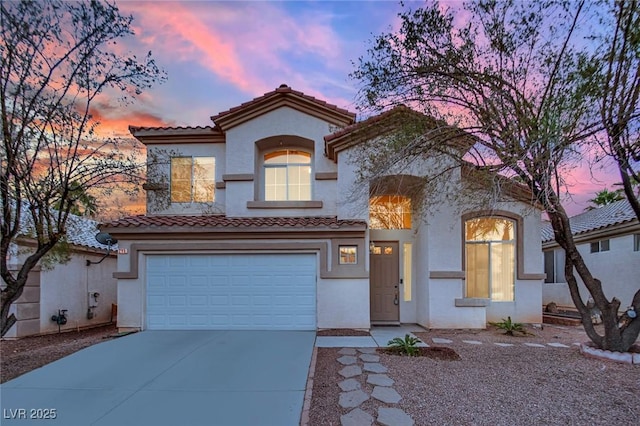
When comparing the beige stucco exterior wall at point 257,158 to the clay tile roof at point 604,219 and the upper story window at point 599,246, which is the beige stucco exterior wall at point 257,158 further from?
the upper story window at point 599,246

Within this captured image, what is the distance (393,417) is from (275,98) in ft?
32.6

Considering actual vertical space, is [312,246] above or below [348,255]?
above

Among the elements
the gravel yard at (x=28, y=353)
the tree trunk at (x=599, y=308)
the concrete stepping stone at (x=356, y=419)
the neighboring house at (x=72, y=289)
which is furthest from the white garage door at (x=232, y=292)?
the tree trunk at (x=599, y=308)

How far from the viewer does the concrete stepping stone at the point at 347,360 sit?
267 inches

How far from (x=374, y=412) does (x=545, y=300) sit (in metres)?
14.3

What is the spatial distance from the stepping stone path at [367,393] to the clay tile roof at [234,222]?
12.1ft

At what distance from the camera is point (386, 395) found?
5.09 m

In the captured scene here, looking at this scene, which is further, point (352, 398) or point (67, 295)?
point (67, 295)

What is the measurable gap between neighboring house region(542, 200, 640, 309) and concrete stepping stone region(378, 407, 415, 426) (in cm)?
1164

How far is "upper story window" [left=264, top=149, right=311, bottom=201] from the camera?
12117mm

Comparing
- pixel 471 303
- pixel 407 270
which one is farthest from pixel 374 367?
pixel 407 270

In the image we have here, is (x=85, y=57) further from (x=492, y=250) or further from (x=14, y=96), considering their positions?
(x=492, y=250)

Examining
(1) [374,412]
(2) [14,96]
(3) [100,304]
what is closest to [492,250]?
(1) [374,412]

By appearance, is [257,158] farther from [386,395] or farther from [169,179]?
[386,395]
